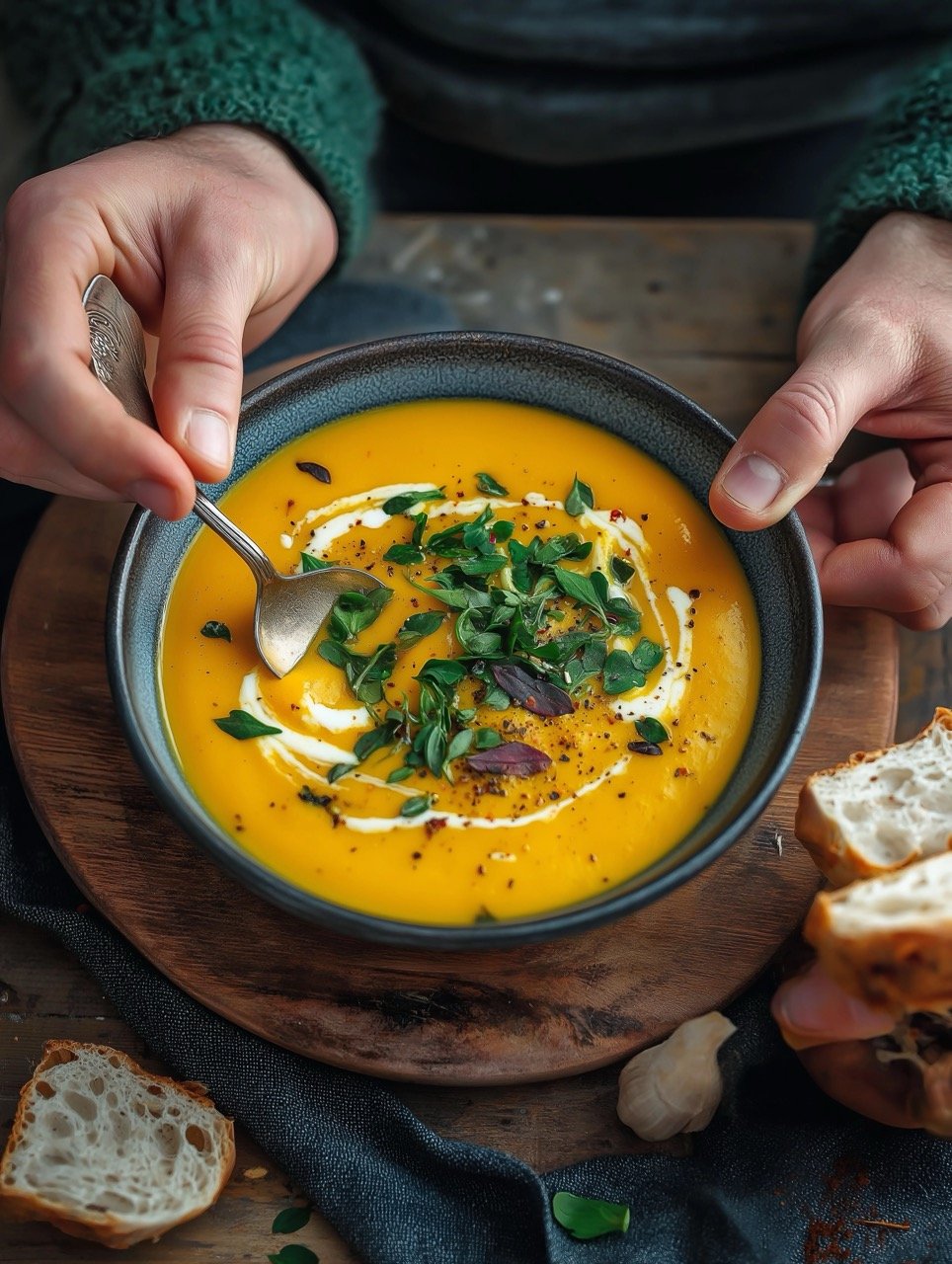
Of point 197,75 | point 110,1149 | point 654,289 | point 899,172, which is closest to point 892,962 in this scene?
point 110,1149

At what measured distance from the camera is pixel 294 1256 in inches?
71.7

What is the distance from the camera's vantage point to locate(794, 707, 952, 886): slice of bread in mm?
1812

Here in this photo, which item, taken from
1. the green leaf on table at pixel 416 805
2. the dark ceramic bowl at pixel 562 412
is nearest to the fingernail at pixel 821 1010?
the dark ceramic bowl at pixel 562 412

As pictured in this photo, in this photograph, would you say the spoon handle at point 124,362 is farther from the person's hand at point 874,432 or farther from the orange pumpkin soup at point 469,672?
the person's hand at point 874,432

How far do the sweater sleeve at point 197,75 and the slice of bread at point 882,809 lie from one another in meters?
1.72

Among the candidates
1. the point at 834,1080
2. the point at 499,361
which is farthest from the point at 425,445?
the point at 834,1080

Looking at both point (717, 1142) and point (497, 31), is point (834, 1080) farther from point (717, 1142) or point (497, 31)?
point (497, 31)

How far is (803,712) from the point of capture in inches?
75.1

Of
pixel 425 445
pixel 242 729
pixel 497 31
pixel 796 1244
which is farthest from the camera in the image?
pixel 497 31

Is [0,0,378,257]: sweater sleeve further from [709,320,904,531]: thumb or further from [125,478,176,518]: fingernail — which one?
[709,320,904,531]: thumb

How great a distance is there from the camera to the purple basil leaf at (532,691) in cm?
200

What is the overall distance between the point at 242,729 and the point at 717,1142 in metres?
1.06

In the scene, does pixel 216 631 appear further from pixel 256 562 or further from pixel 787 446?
pixel 787 446

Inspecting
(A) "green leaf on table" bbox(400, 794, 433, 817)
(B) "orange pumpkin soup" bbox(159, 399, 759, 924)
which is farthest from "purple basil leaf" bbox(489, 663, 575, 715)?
(A) "green leaf on table" bbox(400, 794, 433, 817)
